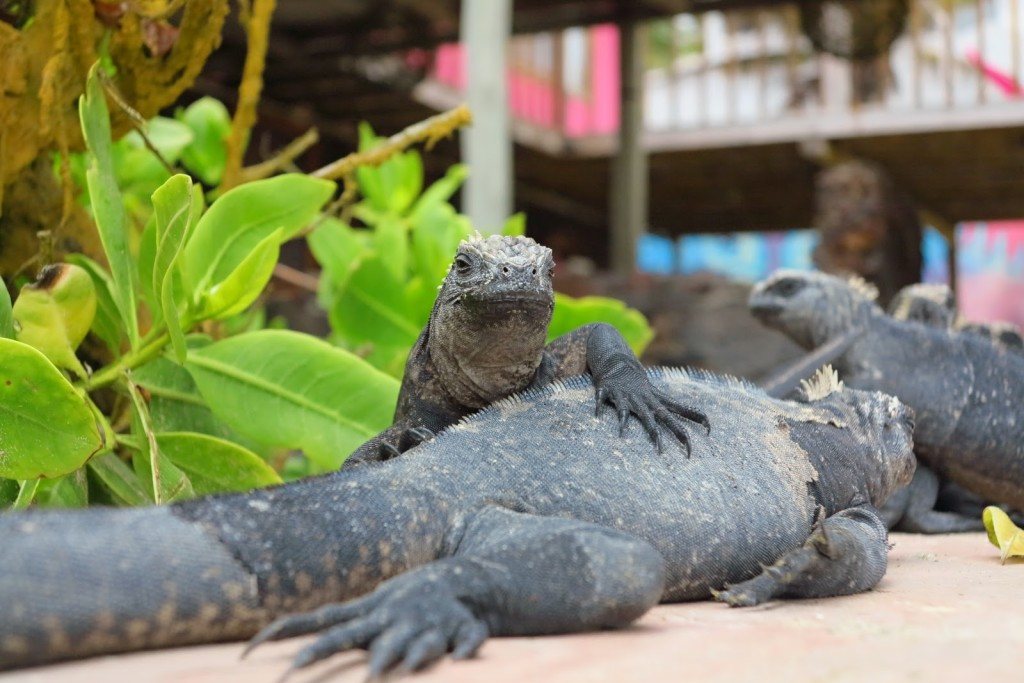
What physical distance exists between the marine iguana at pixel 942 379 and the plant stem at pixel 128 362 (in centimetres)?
223

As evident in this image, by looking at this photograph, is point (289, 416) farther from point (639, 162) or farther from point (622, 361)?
point (639, 162)

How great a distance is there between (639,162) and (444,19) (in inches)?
99.7

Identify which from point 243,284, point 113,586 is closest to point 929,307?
point 243,284

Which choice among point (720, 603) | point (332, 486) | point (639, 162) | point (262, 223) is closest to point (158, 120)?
point (262, 223)

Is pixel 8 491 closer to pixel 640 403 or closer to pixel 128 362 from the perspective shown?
pixel 128 362

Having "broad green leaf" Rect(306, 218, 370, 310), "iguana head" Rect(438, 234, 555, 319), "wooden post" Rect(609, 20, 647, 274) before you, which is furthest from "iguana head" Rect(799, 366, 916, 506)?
"wooden post" Rect(609, 20, 647, 274)

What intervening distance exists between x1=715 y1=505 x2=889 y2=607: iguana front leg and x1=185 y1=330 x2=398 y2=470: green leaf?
0.99 meters

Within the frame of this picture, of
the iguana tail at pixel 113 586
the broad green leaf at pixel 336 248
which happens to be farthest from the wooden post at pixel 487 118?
the iguana tail at pixel 113 586

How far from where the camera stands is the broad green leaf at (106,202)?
2445 millimetres

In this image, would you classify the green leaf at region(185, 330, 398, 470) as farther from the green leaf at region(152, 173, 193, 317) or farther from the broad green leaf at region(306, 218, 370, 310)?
the broad green leaf at region(306, 218, 370, 310)

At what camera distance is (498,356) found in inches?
87.4

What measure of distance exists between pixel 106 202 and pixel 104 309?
0.32 metres

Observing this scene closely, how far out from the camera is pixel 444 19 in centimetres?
878

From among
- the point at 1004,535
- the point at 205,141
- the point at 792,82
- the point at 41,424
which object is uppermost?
the point at 792,82
